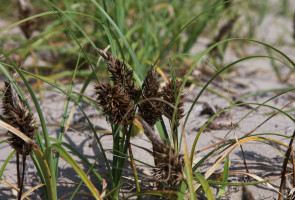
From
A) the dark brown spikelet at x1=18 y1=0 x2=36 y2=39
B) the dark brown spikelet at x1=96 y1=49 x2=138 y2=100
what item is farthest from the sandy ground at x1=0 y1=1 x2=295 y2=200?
the dark brown spikelet at x1=18 y1=0 x2=36 y2=39

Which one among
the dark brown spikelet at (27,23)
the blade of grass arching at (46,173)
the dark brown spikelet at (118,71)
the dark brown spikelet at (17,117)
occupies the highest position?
the dark brown spikelet at (27,23)

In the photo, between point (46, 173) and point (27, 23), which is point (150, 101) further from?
point (27, 23)

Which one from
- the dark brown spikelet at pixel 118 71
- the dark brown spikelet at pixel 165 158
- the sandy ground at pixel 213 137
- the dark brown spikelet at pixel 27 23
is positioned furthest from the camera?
the dark brown spikelet at pixel 27 23

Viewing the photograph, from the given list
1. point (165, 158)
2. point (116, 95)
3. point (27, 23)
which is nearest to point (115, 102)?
point (116, 95)

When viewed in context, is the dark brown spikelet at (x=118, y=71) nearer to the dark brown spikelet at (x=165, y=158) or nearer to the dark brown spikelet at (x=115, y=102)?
the dark brown spikelet at (x=115, y=102)

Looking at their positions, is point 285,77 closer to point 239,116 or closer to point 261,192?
point 239,116

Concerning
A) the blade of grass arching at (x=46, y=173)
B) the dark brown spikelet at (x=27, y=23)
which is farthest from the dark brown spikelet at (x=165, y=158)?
the dark brown spikelet at (x=27, y=23)

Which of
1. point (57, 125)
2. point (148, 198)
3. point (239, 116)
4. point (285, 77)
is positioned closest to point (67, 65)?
point (57, 125)
